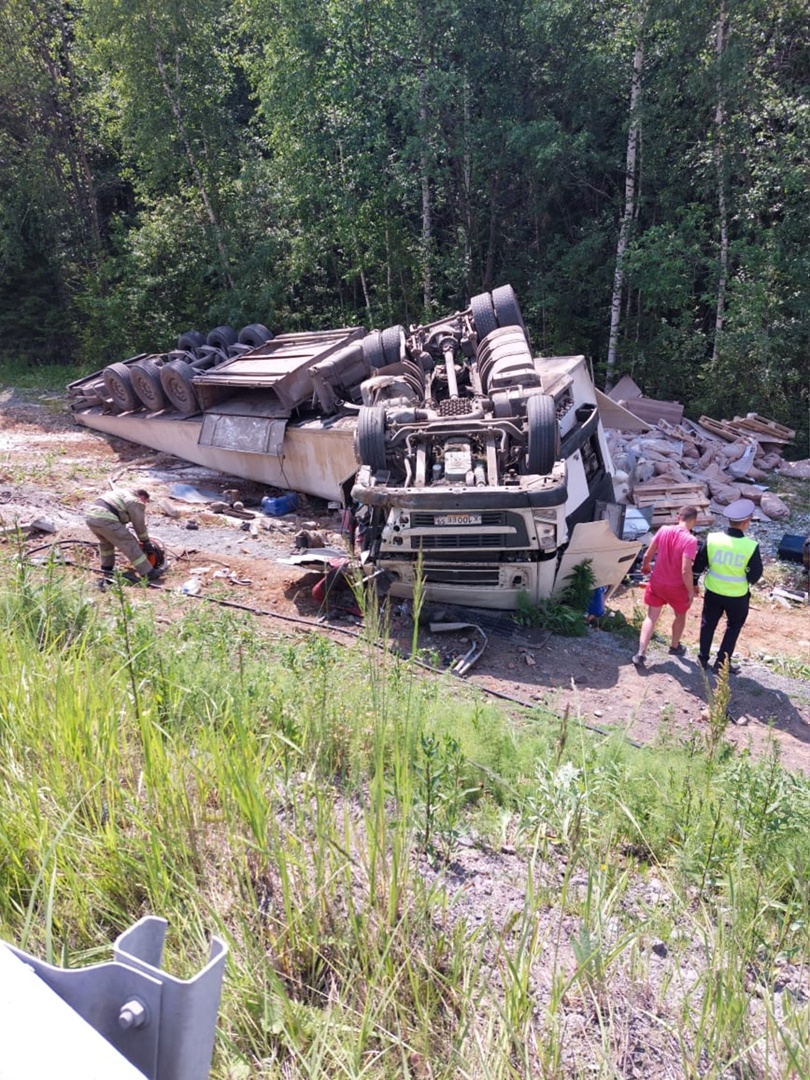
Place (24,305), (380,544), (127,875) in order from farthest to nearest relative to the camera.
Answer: (24,305)
(380,544)
(127,875)

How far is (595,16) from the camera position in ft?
45.1

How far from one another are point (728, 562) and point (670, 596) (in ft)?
1.90

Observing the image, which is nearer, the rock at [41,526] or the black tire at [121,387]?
the rock at [41,526]

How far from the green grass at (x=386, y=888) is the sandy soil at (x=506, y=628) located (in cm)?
108

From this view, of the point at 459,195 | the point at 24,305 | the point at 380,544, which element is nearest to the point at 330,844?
the point at 380,544

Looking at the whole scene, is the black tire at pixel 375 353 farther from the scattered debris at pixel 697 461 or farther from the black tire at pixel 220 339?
the black tire at pixel 220 339

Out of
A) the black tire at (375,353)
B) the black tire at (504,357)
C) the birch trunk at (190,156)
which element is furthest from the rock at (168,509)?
the birch trunk at (190,156)

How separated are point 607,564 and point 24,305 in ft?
57.3

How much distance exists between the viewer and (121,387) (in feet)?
38.8

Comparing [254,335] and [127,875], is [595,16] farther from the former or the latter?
[127,875]

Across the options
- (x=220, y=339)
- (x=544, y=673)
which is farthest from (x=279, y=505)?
(x=220, y=339)

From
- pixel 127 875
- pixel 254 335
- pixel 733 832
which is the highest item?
pixel 254 335

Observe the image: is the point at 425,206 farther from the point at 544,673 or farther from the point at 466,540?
the point at 544,673

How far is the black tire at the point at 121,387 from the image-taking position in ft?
38.6
